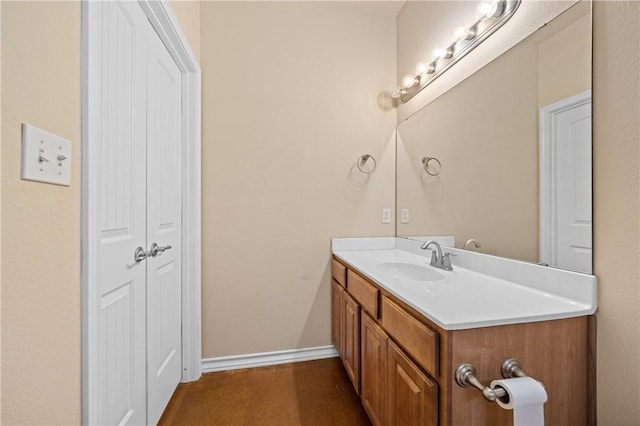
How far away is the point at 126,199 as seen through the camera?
1094 millimetres

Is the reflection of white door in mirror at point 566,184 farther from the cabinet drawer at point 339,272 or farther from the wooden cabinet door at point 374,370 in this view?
the cabinet drawer at point 339,272

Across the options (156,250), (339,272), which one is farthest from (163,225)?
(339,272)

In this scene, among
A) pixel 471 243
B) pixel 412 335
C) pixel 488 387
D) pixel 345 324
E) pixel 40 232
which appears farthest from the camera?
pixel 345 324

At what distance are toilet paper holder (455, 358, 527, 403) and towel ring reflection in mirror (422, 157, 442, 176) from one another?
119cm

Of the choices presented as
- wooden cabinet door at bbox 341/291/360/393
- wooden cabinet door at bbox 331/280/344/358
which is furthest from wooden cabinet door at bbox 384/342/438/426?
wooden cabinet door at bbox 331/280/344/358

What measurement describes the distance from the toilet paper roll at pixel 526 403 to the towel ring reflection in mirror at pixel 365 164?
164 centimetres

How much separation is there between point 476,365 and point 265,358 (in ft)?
5.19

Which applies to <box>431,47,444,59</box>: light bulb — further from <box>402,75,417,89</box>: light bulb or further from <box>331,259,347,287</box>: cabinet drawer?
<box>331,259,347,287</box>: cabinet drawer

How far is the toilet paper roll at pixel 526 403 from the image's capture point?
680 mm

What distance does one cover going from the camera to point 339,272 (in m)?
1.88

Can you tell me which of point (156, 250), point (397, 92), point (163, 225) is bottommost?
point (156, 250)

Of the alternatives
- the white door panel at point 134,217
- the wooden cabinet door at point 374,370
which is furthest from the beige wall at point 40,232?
the wooden cabinet door at point 374,370

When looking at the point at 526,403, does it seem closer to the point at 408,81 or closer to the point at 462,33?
the point at 462,33

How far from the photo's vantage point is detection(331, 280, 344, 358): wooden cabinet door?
185 cm
